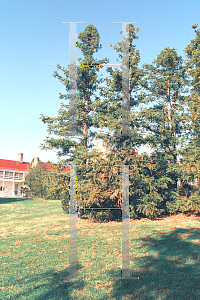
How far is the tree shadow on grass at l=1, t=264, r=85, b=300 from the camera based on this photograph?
4180mm

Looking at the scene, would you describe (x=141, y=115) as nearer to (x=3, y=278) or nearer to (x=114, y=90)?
(x=114, y=90)

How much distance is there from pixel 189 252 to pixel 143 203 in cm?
638

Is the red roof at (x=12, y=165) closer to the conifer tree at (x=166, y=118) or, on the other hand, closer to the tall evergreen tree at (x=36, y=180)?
the tall evergreen tree at (x=36, y=180)

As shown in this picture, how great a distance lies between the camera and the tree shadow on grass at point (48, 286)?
13.7 ft

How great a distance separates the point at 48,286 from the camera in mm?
4566

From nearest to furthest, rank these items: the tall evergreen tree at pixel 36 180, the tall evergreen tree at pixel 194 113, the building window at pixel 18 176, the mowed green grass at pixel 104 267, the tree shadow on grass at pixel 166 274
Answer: the tree shadow on grass at pixel 166 274, the mowed green grass at pixel 104 267, the tall evergreen tree at pixel 194 113, the tall evergreen tree at pixel 36 180, the building window at pixel 18 176

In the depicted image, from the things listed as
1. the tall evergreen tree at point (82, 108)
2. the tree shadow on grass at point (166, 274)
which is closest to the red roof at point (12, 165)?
the tall evergreen tree at point (82, 108)

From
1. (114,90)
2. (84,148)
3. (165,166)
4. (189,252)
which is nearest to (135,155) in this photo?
(165,166)

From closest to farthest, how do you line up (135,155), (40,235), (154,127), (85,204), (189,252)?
1. (189,252)
2. (40,235)
3. (85,204)
4. (135,155)
5. (154,127)

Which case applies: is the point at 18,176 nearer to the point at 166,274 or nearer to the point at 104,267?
the point at 104,267

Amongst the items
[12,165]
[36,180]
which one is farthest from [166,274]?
[12,165]

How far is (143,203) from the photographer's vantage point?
1269 centimetres

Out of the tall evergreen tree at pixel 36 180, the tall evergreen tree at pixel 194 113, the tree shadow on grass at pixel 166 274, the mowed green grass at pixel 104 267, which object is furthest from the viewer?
the tall evergreen tree at pixel 36 180

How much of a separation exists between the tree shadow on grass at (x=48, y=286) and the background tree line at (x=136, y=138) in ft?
23.7
